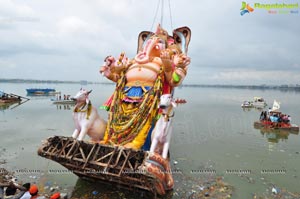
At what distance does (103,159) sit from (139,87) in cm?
217

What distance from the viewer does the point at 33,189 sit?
436 cm

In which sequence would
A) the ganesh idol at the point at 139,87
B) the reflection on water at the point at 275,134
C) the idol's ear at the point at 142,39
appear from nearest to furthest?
the ganesh idol at the point at 139,87 < the idol's ear at the point at 142,39 < the reflection on water at the point at 275,134

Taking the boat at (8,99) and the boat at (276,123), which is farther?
the boat at (8,99)

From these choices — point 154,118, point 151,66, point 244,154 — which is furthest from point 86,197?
point 244,154

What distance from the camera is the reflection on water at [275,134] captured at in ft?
40.5

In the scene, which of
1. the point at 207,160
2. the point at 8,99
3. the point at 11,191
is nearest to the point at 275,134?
the point at 207,160

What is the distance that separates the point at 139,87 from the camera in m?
5.93

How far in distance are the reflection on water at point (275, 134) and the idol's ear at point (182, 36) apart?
25.3ft

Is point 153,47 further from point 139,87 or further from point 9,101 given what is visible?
point 9,101

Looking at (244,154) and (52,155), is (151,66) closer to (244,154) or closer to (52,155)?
(52,155)

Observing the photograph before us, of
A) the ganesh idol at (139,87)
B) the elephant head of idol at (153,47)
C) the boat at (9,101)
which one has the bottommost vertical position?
the boat at (9,101)

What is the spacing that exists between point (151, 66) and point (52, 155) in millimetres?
3106

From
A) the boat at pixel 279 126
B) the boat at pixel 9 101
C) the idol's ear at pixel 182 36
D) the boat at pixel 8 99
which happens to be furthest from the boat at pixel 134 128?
the boat at pixel 8 99

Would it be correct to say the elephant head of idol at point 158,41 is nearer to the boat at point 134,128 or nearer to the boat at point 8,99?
the boat at point 134,128
